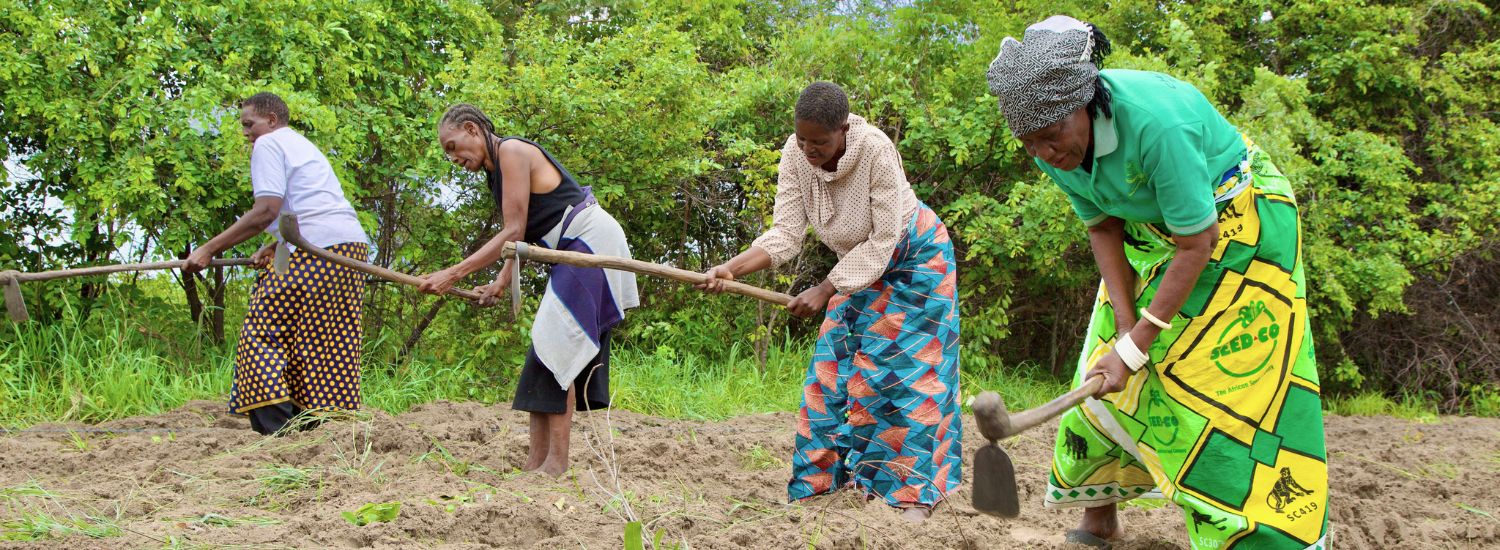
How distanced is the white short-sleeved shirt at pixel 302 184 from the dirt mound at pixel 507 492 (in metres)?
0.87

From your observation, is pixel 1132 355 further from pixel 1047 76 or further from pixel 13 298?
pixel 13 298

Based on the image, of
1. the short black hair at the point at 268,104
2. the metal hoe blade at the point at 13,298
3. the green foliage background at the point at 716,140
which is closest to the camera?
the metal hoe blade at the point at 13,298

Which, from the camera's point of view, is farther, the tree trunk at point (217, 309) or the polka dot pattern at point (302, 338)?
the tree trunk at point (217, 309)

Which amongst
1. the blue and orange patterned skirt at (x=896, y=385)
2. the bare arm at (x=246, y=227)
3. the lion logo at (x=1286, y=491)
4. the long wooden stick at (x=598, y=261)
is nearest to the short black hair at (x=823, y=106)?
the blue and orange patterned skirt at (x=896, y=385)

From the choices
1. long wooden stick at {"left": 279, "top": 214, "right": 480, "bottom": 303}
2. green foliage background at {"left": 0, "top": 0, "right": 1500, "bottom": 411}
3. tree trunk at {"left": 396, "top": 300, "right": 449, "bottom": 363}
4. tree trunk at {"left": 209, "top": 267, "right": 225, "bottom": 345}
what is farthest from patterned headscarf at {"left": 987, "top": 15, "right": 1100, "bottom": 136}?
tree trunk at {"left": 209, "top": 267, "right": 225, "bottom": 345}

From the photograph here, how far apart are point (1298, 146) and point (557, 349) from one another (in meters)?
5.10

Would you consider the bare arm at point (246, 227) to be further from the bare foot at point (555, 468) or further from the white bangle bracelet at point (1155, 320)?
the white bangle bracelet at point (1155, 320)

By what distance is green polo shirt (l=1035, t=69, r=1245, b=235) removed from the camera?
2.65m

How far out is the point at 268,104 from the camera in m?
5.20

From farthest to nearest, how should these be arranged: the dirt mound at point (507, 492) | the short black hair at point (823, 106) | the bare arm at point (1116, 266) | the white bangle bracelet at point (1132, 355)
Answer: the short black hair at point (823, 106), the dirt mound at point (507, 492), the bare arm at point (1116, 266), the white bangle bracelet at point (1132, 355)

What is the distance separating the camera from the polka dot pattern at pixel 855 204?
3766mm

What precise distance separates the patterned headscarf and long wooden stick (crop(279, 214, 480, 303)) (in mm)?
2760

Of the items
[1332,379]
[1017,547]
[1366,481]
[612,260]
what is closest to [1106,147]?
[1017,547]

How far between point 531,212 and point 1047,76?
2.36m
